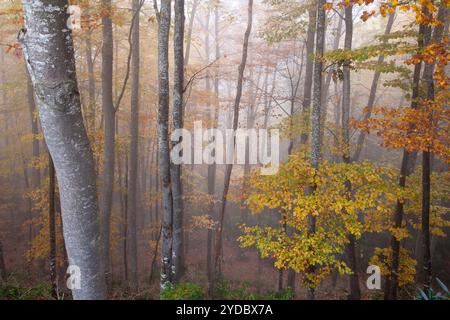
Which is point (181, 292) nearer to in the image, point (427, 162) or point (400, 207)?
point (400, 207)

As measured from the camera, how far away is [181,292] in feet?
21.6

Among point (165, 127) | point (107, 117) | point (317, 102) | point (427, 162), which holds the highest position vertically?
point (317, 102)

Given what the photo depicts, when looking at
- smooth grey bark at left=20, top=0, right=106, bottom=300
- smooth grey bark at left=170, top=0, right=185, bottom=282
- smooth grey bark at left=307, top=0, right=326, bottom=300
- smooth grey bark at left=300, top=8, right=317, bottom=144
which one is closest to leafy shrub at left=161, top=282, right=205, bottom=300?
smooth grey bark at left=170, top=0, right=185, bottom=282

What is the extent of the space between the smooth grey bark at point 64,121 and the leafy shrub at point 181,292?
150 inches

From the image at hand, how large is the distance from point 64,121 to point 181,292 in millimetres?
5086

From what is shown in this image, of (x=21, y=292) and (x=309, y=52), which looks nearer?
(x=21, y=292)

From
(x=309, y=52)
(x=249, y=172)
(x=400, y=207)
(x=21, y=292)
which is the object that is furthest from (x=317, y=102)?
(x=21, y=292)

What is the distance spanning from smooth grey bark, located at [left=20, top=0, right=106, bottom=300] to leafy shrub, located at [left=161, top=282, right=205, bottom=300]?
12.5 ft

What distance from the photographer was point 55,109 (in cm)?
265

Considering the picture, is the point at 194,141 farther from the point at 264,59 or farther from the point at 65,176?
the point at 65,176

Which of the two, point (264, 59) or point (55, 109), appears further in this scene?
point (264, 59)

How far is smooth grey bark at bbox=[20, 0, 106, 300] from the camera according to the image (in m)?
2.56
